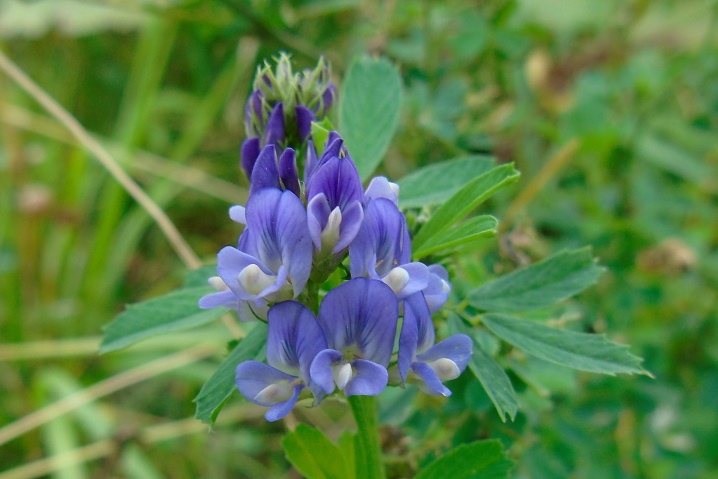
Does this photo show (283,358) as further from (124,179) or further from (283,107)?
(124,179)

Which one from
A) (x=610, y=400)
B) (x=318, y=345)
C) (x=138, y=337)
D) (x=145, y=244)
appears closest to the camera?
(x=318, y=345)

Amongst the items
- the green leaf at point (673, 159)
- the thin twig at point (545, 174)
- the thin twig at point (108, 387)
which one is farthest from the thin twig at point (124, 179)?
the green leaf at point (673, 159)

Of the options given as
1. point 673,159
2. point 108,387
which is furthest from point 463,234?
point 108,387

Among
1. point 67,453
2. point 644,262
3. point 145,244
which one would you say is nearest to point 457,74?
point 644,262

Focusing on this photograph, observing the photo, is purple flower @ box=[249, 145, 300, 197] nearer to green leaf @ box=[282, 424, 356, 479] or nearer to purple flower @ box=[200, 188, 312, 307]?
purple flower @ box=[200, 188, 312, 307]

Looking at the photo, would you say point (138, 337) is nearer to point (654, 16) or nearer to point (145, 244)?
point (145, 244)
